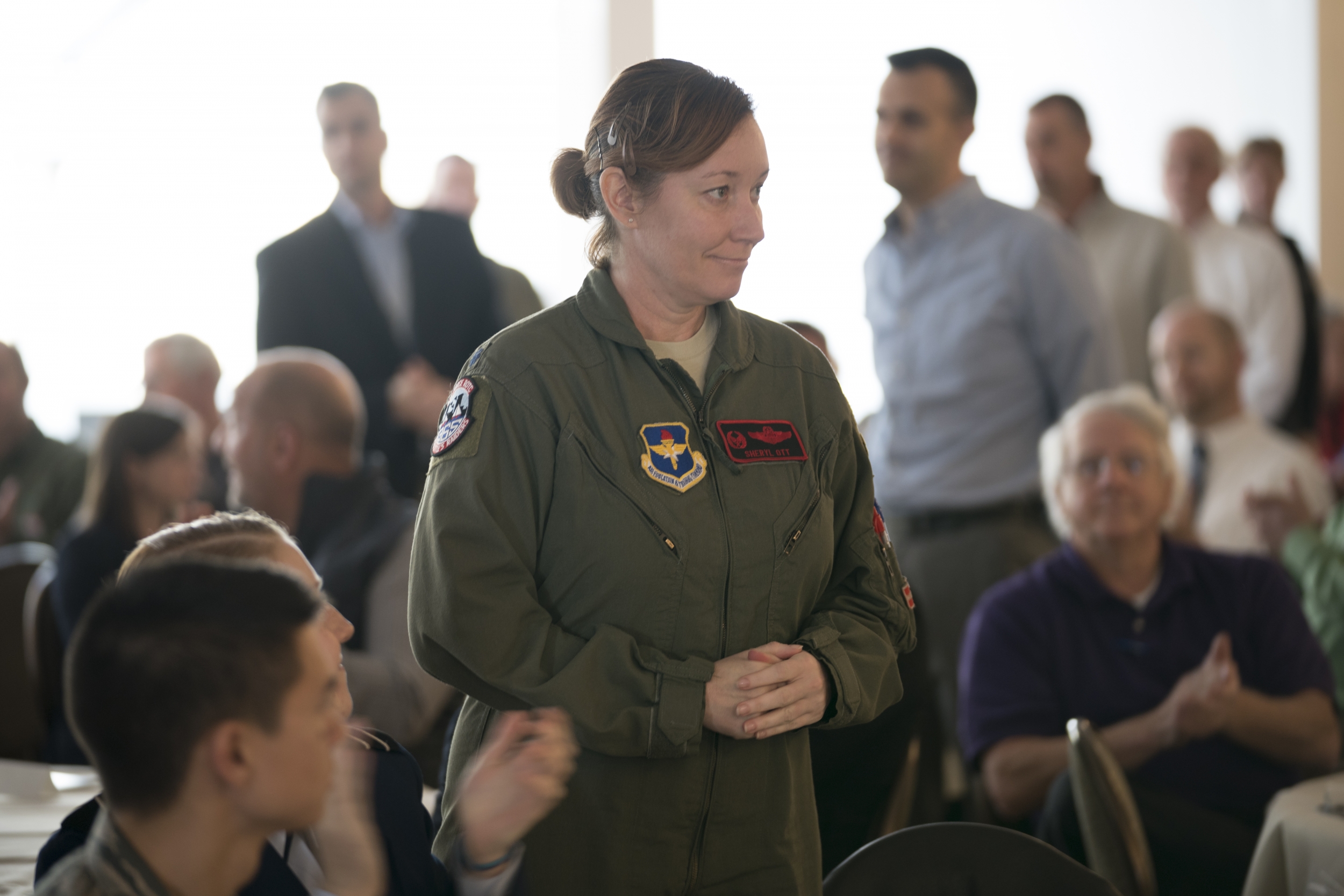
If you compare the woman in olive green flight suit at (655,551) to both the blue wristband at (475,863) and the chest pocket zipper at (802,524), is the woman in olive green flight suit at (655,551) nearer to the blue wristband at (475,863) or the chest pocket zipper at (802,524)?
the chest pocket zipper at (802,524)

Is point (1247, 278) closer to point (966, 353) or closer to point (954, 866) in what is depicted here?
point (966, 353)

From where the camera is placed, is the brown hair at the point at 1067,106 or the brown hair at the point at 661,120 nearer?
the brown hair at the point at 661,120

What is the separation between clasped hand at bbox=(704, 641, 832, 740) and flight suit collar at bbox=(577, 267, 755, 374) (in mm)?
357

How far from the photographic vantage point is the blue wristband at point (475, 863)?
4.01 ft

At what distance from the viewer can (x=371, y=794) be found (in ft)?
4.46

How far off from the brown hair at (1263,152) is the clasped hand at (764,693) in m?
5.67

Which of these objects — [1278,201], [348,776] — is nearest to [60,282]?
[348,776]

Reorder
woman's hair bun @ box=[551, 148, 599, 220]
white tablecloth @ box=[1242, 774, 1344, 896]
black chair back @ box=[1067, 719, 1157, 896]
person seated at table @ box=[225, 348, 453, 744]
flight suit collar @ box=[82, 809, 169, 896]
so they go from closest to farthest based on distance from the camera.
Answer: flight suit collar @ box=[82, 809, 169, 896] < woman's hair bun @ box=[551, 148, 599, 220] < white tablecloth @ box=[1242, 774, 1344, 896] < black chair back @ box=[1067, 719, 1157, 896] < person seated at table @ box=[225, 348, 453, 744]

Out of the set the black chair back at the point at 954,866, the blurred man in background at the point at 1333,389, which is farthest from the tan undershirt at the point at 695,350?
the blurred man in background at the point at 1333,389

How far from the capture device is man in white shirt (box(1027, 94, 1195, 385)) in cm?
425

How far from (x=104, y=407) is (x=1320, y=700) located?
215 inches

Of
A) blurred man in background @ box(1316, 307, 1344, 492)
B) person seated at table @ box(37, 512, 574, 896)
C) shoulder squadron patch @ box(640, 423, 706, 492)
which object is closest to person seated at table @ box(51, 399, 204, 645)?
person seated at table @ box(37, 512, 574, 896)

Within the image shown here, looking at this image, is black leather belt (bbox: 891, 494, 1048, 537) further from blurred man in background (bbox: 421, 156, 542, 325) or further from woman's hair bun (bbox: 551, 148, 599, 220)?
blurred man in background (bbox: 421, 156, 542, 325)

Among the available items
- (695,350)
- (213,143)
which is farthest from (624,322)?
(213,143)
